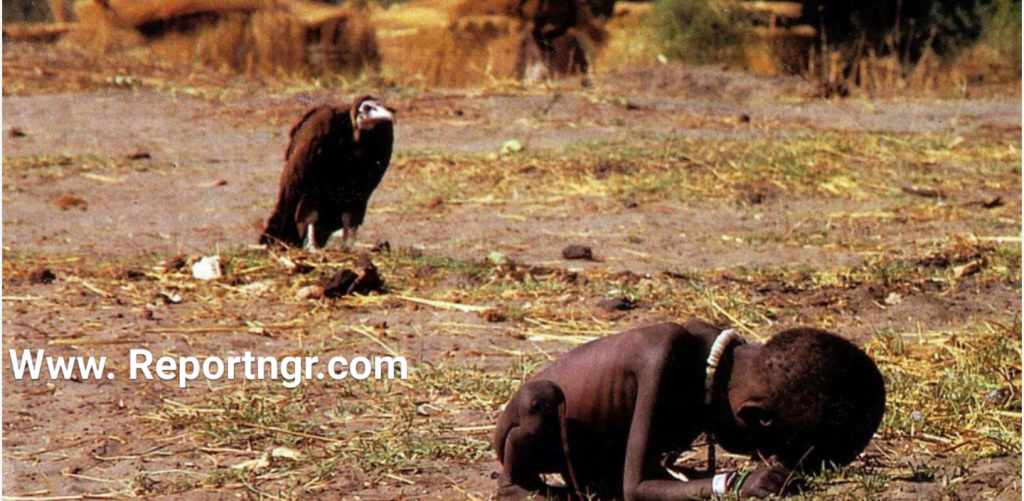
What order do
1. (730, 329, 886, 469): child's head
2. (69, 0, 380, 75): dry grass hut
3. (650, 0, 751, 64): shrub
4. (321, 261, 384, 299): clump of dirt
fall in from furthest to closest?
(650, 0, 751, 64): shrub → (69, 0, 380, 75): dry grass hut → (321, 261, 384, 299): clump of dirt → (730, 329, 886, 469): child's head

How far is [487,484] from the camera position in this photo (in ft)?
13.6

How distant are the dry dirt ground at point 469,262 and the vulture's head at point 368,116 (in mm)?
640

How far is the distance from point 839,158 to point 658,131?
171 cm

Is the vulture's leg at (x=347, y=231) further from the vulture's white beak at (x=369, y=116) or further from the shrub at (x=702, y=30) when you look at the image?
the shrub at (x=702, y=30)

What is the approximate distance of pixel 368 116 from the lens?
767cm

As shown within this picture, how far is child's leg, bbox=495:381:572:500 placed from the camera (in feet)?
12.2

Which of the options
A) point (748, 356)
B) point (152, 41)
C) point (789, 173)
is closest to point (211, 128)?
point (789, 173)

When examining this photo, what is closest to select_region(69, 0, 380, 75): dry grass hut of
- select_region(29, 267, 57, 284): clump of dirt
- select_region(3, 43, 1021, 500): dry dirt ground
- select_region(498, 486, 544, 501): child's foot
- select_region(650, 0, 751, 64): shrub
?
select_region(3, 43, 1021, 500): dry dirt ground

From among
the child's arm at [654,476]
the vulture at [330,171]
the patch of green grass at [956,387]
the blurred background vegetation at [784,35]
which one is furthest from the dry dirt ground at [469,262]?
the blurred background vegetation at [784,35]

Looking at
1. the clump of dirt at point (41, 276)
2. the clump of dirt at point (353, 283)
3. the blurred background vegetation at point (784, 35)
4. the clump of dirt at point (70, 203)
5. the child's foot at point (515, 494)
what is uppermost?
the child's foot at point (515, 494)

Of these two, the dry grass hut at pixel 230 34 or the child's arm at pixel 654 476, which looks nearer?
the child's arm at pixel 654 476

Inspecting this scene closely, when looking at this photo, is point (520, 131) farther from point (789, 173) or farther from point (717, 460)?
point (717, 460)

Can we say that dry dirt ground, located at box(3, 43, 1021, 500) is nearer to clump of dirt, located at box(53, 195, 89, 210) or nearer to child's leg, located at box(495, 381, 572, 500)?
clump of dirt, located at box(53, 195, 89, 210)

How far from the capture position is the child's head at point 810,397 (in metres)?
3.47
